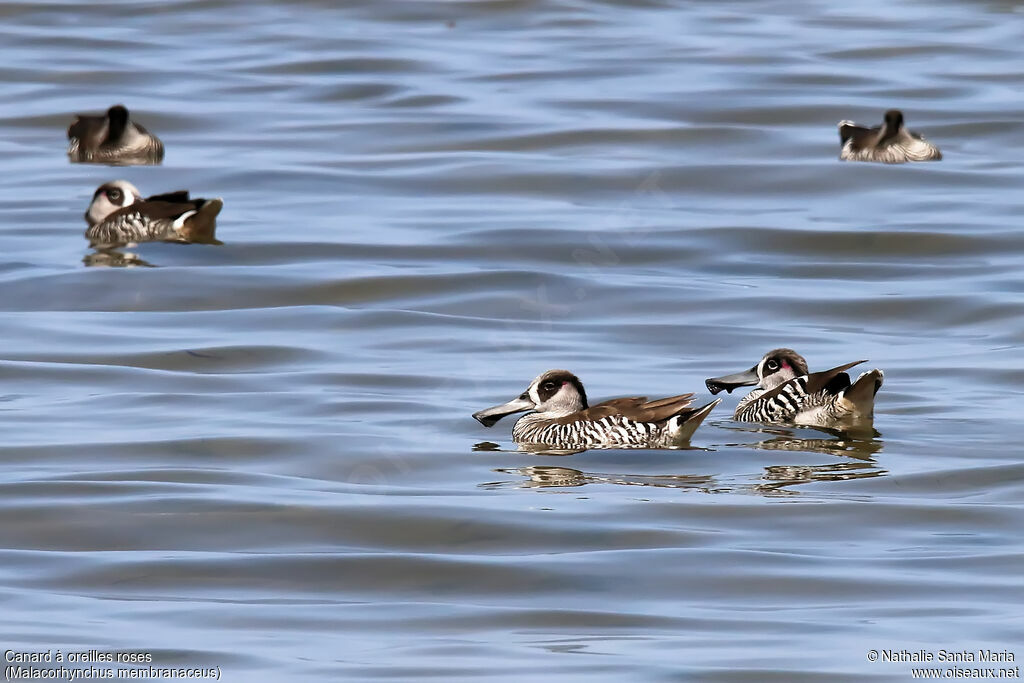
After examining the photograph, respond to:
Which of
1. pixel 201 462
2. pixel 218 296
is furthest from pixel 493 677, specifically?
pixel 218 296

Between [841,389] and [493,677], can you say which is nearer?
[493,677]

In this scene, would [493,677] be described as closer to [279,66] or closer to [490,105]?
[490,105]

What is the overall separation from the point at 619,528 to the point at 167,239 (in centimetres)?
929

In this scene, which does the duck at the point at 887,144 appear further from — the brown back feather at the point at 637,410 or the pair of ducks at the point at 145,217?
the brown back feather at the point at 637,410

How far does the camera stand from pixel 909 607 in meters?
7.43

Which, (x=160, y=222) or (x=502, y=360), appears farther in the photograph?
(x=160, y=222)

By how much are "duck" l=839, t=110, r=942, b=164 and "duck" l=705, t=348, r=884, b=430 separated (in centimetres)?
961

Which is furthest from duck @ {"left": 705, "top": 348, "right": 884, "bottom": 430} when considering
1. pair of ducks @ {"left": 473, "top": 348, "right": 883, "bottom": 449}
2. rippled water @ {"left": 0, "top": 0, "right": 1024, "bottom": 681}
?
rippled water @ {"left": 0, "top": 0, "right": 1024, "bottom": 681}

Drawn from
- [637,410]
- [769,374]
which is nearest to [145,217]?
[769,374]

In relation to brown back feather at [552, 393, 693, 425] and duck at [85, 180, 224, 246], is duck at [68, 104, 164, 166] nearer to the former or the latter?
duck at [85, 180, 224, 246]

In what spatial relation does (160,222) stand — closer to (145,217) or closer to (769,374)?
(145,217)

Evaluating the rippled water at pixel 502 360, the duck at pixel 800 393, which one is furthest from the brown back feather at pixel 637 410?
the duck at pixel 800 393

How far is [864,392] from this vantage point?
1048cm

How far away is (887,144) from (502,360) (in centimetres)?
904
